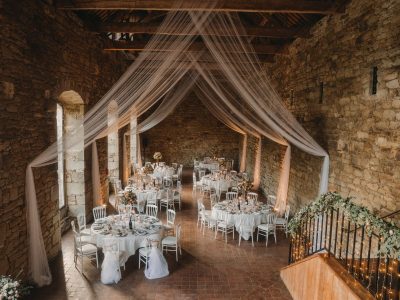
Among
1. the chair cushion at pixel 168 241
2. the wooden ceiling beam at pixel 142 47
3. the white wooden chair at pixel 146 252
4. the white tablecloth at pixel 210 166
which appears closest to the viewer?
the white wooden chair at pixel 146 252

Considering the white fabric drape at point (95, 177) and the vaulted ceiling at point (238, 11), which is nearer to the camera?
the vaulted ceiling at point (238, 11)

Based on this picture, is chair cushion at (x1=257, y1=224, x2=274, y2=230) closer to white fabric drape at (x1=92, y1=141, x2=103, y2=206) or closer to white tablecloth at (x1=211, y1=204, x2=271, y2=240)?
white tablecloth at (x1=211, y1=204, x2=271, y2=240)

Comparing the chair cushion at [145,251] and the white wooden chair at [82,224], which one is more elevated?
the white wooden chair at [82,224]

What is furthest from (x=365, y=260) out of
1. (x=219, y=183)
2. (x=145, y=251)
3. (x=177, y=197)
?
(x=219, y=183)

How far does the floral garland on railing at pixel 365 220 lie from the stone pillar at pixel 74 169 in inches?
222

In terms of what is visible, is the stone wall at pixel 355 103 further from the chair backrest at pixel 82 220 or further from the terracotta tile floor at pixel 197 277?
the chair backrest at pixel 82 220

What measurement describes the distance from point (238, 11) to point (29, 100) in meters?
4.44

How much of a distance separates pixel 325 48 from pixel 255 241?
497 cm

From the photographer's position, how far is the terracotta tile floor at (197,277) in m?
5.79

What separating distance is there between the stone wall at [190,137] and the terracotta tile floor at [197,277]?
11.6m

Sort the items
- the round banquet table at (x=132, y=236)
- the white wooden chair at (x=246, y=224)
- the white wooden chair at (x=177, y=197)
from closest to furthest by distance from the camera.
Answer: the round banquet table at (x=132, y=236) < the white wooden chair at (x=246, y=224) < the white wooden chair at (x=177, y=197)

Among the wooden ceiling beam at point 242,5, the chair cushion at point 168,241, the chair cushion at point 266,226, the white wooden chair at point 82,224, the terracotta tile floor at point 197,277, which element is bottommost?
the terracotta tile floor at point 197,277

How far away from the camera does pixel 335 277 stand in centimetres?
432

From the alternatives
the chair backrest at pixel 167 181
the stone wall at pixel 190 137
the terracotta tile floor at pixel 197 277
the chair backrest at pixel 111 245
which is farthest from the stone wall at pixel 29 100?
the stone wall at pixel 190 137
